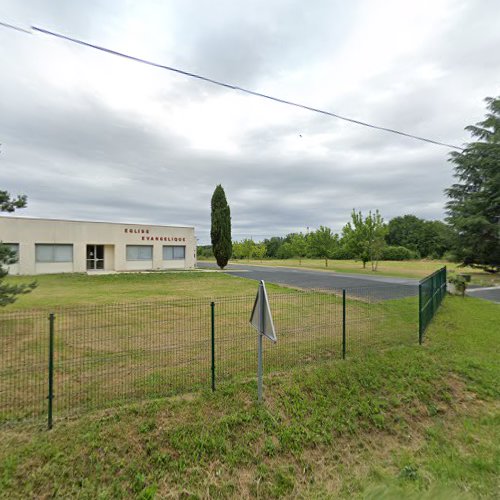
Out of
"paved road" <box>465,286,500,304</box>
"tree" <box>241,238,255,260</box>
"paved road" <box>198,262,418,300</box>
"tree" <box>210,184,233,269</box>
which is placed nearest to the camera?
"paved road" <box>465,286,500,304</box>

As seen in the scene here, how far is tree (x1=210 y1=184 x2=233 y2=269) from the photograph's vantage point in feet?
103

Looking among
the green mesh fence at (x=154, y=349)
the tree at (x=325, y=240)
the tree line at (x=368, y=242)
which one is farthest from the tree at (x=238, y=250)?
the green mesh fence at (x=154, y=349)

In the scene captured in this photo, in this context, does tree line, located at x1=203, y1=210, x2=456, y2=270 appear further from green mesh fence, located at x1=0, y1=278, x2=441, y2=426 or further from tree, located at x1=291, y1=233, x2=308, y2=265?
green mesh fence, located at x1=0, y1=278, x2=441, y2=426

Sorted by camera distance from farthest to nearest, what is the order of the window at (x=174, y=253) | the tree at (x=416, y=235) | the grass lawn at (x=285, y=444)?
the tree at (x=416, y=235), the window at (x=174, y=253), the grass lawn at (x=285, y=444)

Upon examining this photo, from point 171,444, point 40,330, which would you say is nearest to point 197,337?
point 171,444

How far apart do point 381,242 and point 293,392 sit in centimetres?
3111

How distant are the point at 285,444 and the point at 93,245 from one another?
2729 cm

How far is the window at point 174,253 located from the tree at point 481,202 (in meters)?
26.0

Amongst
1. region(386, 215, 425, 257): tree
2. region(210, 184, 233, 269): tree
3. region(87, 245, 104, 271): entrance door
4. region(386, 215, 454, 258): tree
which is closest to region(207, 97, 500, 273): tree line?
region(210, 184, 233, 269): tree

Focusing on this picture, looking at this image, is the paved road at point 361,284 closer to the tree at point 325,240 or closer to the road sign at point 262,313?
the road sign at point 262,313

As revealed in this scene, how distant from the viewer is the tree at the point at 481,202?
23.0 meters

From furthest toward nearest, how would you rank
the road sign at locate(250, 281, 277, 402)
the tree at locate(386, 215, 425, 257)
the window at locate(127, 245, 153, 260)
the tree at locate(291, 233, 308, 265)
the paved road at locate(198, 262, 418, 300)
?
the tree at locate(386, 215, 425, 257) → the tree at locate(291, 233, 308, 265) → the window at locate(127, 245, 153, 260) → the paved road at locate(198, 262, 418, 300) → the road sign at locate(250, 281, 277, 402)

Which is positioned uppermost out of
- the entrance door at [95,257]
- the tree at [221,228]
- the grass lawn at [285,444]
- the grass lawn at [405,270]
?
the tree at [221,228]

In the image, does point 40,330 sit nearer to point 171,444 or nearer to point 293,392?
point 171,444
